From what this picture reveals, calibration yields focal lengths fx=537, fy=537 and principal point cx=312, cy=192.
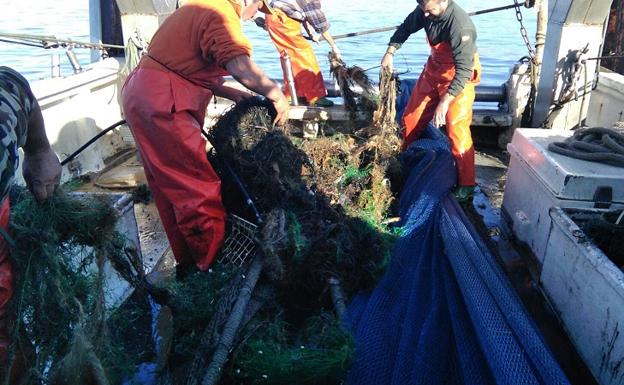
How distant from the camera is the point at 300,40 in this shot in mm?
7000

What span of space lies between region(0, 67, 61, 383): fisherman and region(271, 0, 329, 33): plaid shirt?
5.13m

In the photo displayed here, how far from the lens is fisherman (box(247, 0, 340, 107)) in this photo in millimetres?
6902

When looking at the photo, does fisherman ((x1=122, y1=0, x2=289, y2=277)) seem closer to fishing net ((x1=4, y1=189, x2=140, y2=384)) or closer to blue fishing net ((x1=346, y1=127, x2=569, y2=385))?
fishing net ((x1=4, y1=189, x2=140, y2=384))

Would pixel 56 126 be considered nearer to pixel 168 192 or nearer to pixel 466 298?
pixel 168 192

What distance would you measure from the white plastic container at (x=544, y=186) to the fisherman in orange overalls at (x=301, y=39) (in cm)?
316

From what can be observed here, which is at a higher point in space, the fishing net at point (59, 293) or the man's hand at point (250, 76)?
Result: the man's hand at point (250, 76)

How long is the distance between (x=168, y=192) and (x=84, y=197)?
0.93 meters

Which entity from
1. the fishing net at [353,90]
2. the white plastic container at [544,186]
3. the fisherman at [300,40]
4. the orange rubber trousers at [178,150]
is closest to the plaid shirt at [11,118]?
the orange rubber trousers at [178,150]

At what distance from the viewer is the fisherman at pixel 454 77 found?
484 cm

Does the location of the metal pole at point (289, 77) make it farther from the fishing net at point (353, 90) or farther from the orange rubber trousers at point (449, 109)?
the orange rubber trousers at point (449, 109)

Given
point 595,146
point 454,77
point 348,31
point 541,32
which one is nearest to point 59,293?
point 595,146

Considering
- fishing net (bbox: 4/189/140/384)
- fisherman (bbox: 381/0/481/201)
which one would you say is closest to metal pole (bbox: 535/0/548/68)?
fisherman (bbox: 381/0/481/201)

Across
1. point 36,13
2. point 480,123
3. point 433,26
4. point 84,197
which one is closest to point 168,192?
point 84,197

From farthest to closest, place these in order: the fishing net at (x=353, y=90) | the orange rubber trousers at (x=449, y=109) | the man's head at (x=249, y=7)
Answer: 1. the fishing net at (x=353, y=90)
2. the orange rubber trousers at (x=449, y=109)
3. the man's head at (x=249, y=7)
